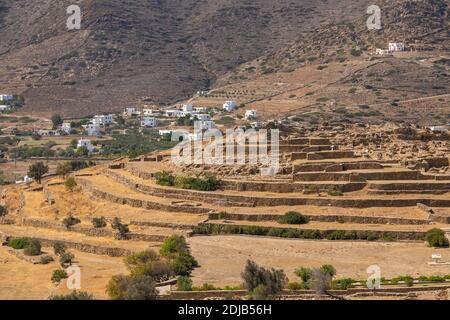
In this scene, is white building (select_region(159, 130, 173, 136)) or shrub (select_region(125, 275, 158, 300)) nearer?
shrub (select_region(125, 275, 158, 300))

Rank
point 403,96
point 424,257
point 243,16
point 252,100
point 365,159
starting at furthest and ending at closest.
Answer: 1. point 243,16
2. point 252,100
3. point 403,96
4. point 365,159
5. point 424,257

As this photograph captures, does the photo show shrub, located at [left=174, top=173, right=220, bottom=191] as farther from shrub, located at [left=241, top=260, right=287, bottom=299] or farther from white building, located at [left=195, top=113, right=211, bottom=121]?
white building, located at [left=195, top=113, right=211, bottom=121]

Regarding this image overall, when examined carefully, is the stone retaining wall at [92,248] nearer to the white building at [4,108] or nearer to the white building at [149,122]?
the white building at [149,122]

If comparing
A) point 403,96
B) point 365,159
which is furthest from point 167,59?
point 365,159

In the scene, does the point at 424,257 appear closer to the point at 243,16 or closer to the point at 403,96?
the point at 403,96

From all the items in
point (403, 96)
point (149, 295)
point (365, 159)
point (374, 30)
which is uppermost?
point (374, 30)

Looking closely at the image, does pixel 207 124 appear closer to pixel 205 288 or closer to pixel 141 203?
pixel 141 203

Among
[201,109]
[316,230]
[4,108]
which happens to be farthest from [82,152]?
[316,230]

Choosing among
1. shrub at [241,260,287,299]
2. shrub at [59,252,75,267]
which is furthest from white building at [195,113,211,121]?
shrub at [241,260,287,299]
